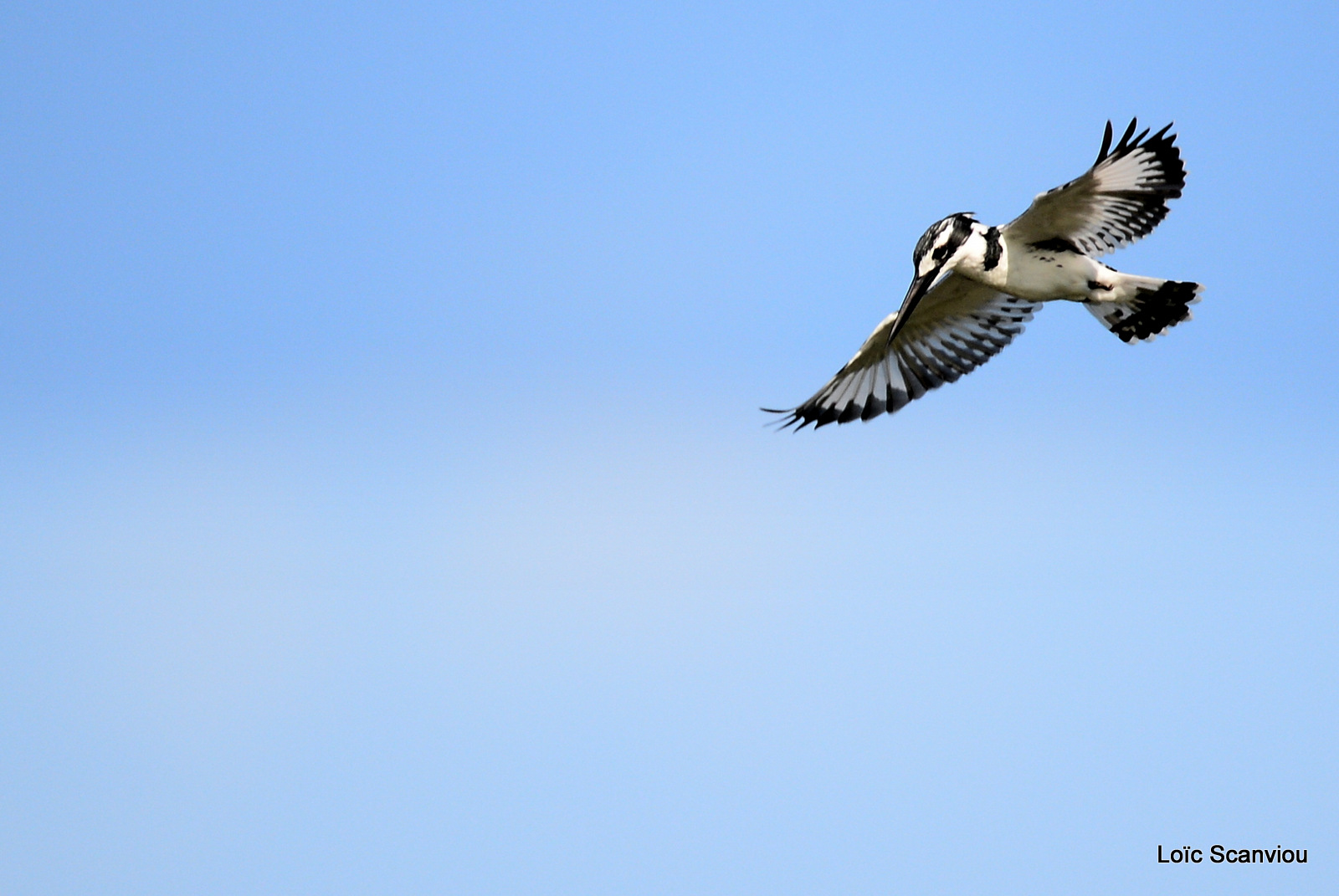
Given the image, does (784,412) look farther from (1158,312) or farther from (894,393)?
(1158,312)

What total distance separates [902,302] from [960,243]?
0.39 metres

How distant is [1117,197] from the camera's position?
5.52m

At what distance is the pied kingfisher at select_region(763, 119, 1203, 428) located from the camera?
18.0 ft

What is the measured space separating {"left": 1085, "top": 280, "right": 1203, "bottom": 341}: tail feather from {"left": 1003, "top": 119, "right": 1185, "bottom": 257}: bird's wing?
0.49 meters

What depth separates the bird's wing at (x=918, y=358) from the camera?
6516 millimetres

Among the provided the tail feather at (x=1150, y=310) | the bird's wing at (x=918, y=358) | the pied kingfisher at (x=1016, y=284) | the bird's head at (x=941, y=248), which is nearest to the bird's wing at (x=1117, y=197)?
the pied kingfisher at (x=1016, y=284)

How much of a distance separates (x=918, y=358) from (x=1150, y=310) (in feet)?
3.88

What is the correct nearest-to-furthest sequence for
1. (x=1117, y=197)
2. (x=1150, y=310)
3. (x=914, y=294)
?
1. (x=1117, y=197)
2. (x=914, y=294)
3. (x=1150, y=310)

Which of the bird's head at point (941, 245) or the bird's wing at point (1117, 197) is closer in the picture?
the bird's wing at point (1117, 197)

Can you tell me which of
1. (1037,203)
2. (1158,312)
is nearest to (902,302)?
(1037,203)

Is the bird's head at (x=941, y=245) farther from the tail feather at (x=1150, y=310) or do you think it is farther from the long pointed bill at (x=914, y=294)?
the tail feather at (x=1150, y=310)

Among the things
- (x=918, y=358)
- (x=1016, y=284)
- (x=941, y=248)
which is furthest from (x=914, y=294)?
(x=918, y=358)

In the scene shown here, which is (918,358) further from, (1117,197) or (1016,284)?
(1117,197)

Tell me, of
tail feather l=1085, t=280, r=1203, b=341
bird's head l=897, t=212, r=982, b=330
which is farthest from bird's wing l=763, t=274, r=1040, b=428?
bird's head l=897, t=212, r=982, b=330
